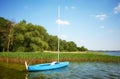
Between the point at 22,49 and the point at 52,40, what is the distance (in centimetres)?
4196

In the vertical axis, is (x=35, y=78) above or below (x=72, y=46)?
below

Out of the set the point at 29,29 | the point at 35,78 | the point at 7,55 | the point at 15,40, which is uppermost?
the point at 29,29

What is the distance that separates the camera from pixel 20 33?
56406 mm

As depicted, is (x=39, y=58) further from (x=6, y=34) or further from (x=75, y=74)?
(x=6, y=34)

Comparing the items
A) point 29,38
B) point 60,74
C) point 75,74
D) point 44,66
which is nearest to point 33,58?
point 44,66

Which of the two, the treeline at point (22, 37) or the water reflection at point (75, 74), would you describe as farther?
the treeline at point (22, 37)

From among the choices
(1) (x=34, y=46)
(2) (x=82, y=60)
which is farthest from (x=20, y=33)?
(2) (x=82, y=60)

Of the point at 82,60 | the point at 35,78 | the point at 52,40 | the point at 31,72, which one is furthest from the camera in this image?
the point at 52,40

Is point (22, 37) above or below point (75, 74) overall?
above

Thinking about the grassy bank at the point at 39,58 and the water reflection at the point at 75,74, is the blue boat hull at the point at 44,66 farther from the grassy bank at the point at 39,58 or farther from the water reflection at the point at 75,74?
the grassy bank at the point at 39,58

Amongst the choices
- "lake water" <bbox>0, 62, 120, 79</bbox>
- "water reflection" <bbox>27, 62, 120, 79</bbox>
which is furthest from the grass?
"water reflection" <bbox>27, 62, 120, 79</bbox>

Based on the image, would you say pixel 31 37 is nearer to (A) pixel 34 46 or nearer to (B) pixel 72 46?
(A) pixel 34 46

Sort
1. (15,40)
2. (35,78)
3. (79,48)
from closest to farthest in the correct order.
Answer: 1. (35,78)
2. (15,40)
3. (79,48)

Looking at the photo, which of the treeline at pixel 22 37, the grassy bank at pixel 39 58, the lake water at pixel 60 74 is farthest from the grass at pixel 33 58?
the treeline at pixel 22 37
